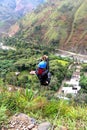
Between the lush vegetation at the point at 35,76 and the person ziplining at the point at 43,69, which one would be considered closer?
the lush vegetation at the point at 35,76

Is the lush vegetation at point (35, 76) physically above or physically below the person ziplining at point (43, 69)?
below

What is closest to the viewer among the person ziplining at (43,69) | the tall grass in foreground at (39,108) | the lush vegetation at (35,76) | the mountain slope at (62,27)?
the tall grass in foreground at (39,108)

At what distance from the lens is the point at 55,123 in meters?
6.18

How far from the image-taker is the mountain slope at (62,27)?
279 ft

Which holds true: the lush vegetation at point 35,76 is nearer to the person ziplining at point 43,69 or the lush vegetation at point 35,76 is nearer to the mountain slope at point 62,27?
the mountain slope at point 62,27

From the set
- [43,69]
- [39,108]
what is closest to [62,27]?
[43,69]

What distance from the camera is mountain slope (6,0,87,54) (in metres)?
85.1

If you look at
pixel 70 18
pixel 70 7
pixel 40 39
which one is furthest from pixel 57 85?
pixel 70 7

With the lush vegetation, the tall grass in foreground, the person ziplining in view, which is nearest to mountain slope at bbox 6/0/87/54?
the lush vegetation

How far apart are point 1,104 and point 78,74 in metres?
50.3

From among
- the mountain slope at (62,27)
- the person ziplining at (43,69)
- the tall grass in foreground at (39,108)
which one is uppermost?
the person ziplining at (43,69)

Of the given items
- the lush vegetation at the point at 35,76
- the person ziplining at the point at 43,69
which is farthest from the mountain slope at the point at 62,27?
the person ziplining at the point at 43,69

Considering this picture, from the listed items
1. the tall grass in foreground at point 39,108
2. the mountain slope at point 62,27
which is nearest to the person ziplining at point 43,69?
the tall grass in foreground at point 39,108

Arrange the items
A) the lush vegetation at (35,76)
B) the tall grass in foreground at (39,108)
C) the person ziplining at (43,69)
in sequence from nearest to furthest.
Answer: the tall grass in foreground at (39,108), the lush vegetation at (35,76), the person ziplining at (43,69)
